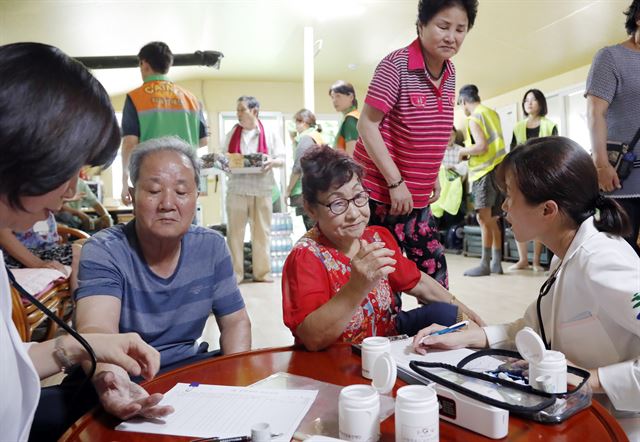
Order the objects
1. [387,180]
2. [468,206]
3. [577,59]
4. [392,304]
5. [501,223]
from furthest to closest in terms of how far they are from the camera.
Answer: [468,206], [577,59], [501,223], [387,180], [392,304]

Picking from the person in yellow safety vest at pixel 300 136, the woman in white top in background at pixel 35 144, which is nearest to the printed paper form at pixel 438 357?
the woman in white top in background at pixel 35 144

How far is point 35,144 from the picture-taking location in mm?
620

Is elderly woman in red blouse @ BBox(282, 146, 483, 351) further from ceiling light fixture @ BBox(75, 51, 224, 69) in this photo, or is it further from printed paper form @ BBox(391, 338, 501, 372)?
ceiling light fixture @ BBox(75, 51, 224, 69)

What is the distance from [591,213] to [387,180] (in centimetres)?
70

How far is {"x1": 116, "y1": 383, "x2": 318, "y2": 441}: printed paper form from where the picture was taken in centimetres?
73

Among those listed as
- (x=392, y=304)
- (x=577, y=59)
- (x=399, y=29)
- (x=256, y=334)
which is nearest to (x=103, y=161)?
(x=392, y=304)

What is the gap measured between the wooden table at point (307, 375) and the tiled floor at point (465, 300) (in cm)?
154

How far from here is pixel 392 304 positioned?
147 centimetres

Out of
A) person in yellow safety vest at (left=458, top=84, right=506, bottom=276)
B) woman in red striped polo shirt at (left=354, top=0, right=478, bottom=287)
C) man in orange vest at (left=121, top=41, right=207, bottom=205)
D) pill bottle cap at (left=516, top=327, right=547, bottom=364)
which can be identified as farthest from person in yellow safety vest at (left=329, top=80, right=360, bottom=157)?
pill bottle cap at (left=516, top=327, right=547, bottom=364)

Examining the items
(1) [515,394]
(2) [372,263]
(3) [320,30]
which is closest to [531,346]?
(1) [515,394]

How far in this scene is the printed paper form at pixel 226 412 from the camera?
2.38 feet

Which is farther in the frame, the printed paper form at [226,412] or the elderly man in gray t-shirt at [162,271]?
the elderly man in gray t-shirt at [162,271]

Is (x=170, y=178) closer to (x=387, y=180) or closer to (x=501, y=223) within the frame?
(x=387, y=180)

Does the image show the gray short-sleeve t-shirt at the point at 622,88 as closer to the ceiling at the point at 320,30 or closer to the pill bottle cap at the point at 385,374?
the pill bottle cap at the point at 385,374
